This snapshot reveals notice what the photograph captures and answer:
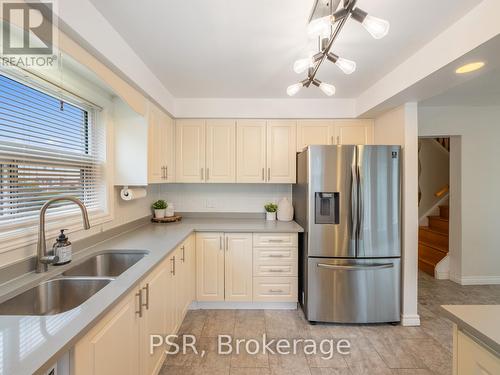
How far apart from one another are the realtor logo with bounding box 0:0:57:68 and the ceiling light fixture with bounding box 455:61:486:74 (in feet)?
8.24

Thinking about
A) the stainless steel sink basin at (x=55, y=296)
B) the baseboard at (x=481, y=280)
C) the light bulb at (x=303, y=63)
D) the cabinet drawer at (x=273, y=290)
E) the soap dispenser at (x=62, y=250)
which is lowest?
the baseboard at (x=481, y=280)

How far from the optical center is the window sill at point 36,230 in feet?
3.85

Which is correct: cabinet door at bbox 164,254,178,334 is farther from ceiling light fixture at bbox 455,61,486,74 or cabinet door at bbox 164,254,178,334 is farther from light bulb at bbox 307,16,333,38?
ceiling light fixture at bbox 455,61,486,74

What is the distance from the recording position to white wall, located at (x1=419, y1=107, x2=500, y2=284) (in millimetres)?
3131

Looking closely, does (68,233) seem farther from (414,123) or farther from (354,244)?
Answer: (414,123)

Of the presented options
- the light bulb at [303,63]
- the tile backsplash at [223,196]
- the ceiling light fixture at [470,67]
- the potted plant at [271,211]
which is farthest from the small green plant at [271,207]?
the ceiling light fixture at [470,67]

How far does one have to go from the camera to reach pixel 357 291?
2250 millimetres

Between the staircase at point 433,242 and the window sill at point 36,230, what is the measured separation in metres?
4.45

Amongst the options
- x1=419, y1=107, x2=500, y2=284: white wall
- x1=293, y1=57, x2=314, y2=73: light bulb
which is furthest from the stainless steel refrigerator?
x1=419, y1=107, x2=500, y2=284: white wall

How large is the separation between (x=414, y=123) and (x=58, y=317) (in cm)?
298

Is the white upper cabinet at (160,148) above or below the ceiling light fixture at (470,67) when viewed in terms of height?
below

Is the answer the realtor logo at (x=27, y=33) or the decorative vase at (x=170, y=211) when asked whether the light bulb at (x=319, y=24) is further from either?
the decorative vase at (x=170, y=211)

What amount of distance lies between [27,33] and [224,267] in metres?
2.30

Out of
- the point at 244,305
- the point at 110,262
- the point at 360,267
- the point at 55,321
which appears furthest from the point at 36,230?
the point at 360,267
